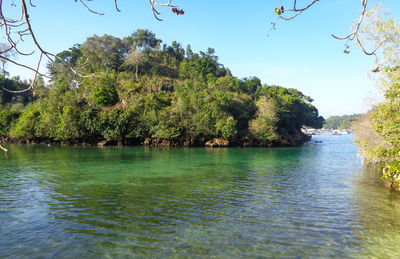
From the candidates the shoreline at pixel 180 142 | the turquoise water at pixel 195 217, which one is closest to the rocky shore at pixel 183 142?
the shoreline at pixel 180 142

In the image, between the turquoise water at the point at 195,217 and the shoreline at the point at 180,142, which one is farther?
the shoreline at the point at 180,142

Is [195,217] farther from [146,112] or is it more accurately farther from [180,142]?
[146,112]

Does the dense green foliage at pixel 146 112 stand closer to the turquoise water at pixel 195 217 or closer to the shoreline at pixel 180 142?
the shoreline at pixel 180 142

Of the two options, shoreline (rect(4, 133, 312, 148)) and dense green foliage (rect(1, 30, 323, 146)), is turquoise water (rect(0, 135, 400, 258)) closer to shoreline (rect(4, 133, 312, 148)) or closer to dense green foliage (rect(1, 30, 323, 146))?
dense green foliage (rect(1, 30, 323, 146))

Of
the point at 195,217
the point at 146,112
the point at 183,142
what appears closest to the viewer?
the point at 195,217

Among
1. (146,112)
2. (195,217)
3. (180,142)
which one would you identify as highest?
(146,112)

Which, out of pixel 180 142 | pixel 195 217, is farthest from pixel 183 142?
pixel 195 217

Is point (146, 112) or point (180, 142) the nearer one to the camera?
point (180, 142)

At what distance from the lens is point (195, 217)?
39.2ft

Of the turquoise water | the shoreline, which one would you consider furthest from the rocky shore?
the turquoise water

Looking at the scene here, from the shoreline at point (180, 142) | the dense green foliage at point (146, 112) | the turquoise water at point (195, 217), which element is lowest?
the turquoise water at point (195, 217)

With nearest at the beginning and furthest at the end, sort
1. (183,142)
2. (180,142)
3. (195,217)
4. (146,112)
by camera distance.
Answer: (195,217) < (180,142) < (183,142) < (146,112)

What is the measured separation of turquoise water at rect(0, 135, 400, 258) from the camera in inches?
350

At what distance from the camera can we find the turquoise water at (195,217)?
29.2 ft
